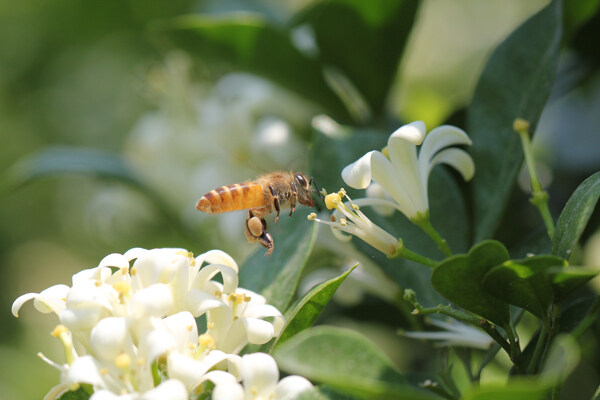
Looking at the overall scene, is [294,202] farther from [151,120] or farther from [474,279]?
[151,120]

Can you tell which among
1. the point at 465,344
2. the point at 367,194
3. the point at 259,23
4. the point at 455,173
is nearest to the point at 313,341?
the point at 465,344

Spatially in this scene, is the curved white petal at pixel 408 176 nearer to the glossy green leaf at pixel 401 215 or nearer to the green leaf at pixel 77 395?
the glossy green leaf at pixel 401 215

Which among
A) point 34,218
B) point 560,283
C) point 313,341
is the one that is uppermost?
point 313,341

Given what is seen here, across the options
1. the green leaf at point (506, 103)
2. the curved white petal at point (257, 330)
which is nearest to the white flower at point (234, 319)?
the curved white petal at point (257, 330)

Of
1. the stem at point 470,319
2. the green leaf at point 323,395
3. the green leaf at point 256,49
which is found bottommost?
the stem at point 470,319

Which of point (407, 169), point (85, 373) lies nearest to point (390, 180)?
point (407, 169)

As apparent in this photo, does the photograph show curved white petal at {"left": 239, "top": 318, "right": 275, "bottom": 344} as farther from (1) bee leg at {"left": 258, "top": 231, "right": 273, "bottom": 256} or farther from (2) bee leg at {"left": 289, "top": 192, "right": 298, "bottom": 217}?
(2) bee leg at {"left": 289, "top": 192, "right": 298, "bottom": 217}

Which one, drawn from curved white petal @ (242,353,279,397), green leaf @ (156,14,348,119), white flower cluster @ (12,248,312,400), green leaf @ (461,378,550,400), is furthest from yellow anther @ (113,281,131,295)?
green leaf @ (156,14,348,119)

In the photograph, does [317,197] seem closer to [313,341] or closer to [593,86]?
[313,341]
